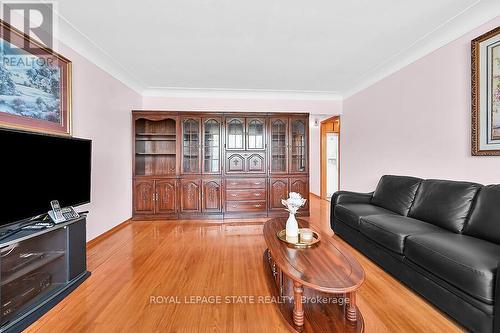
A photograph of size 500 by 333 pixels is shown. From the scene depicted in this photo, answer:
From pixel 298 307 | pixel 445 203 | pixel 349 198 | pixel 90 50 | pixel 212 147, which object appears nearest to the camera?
pixel 298 307

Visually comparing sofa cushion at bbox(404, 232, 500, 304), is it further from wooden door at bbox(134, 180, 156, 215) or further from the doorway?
the doorway

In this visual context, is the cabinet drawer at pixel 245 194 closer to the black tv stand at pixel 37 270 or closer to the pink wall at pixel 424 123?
the pink wall at pixel 424 123

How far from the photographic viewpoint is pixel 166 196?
4297 millimetres

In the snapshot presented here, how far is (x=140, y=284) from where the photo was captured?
2.09m

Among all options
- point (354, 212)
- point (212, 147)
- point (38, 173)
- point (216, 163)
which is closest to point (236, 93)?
point (212, 147)

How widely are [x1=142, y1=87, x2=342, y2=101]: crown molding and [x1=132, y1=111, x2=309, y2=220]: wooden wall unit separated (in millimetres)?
551

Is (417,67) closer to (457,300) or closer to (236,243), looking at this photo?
(457,300)

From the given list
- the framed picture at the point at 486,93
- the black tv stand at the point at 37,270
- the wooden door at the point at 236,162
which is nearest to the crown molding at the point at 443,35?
the framed picture at the point at 486,93

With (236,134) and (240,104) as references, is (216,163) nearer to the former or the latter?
(236,134)

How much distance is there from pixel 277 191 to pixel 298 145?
105 centimetres

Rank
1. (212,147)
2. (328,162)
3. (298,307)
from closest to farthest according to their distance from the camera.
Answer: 1. (298,307)
2. (212,147)
3. (328,162)

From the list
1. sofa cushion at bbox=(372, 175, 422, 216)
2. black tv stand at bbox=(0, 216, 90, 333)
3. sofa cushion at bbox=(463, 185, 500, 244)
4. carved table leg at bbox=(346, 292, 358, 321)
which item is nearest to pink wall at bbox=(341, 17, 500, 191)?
sofa cushion at bbox=(372, 175, 422, 216)

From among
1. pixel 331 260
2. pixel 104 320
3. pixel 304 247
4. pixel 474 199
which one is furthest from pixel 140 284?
pixel 474 199

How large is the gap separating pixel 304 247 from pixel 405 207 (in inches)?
65.6
